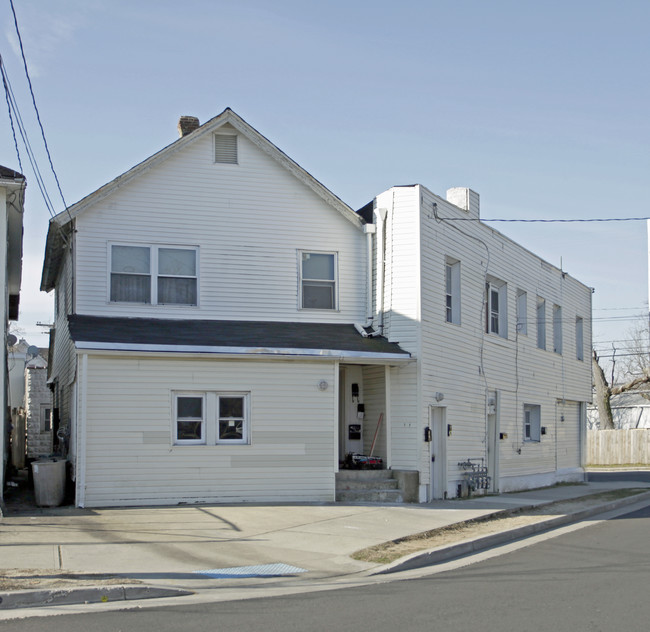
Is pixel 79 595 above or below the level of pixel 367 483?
below

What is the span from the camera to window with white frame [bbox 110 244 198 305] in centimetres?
1727

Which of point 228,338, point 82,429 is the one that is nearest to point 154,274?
point 228,338

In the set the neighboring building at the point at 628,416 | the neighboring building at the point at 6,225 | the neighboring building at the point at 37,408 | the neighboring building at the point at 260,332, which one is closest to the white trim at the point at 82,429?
the neighboring building at the point at 260,332

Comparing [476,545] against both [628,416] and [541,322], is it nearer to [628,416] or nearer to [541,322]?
[541,322]

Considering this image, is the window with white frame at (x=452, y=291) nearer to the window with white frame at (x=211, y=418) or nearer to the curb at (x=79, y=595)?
the window with white frame at (x=211, y=418)

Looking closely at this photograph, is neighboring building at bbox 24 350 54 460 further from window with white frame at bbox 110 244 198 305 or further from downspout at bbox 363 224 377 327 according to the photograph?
downspout at bbox 363 224 377 327

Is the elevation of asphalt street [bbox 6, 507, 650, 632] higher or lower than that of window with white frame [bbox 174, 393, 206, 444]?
lower

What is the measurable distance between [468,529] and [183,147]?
10.2m

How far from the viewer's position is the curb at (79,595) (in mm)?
7855

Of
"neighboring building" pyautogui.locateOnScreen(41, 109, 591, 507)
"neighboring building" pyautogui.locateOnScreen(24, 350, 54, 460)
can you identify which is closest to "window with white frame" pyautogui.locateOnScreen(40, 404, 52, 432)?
"neighboring building" pyautogui.locateOnScreen(24, 350, 54, 460)

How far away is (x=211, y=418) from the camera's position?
15680 millimetres

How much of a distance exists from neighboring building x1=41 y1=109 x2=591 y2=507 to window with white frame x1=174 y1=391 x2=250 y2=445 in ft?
0.09

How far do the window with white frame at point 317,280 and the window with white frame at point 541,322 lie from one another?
851 cm

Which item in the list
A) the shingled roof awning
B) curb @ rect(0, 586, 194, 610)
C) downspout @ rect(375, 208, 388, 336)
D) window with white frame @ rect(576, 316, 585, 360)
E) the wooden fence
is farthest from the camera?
the wooden fence
